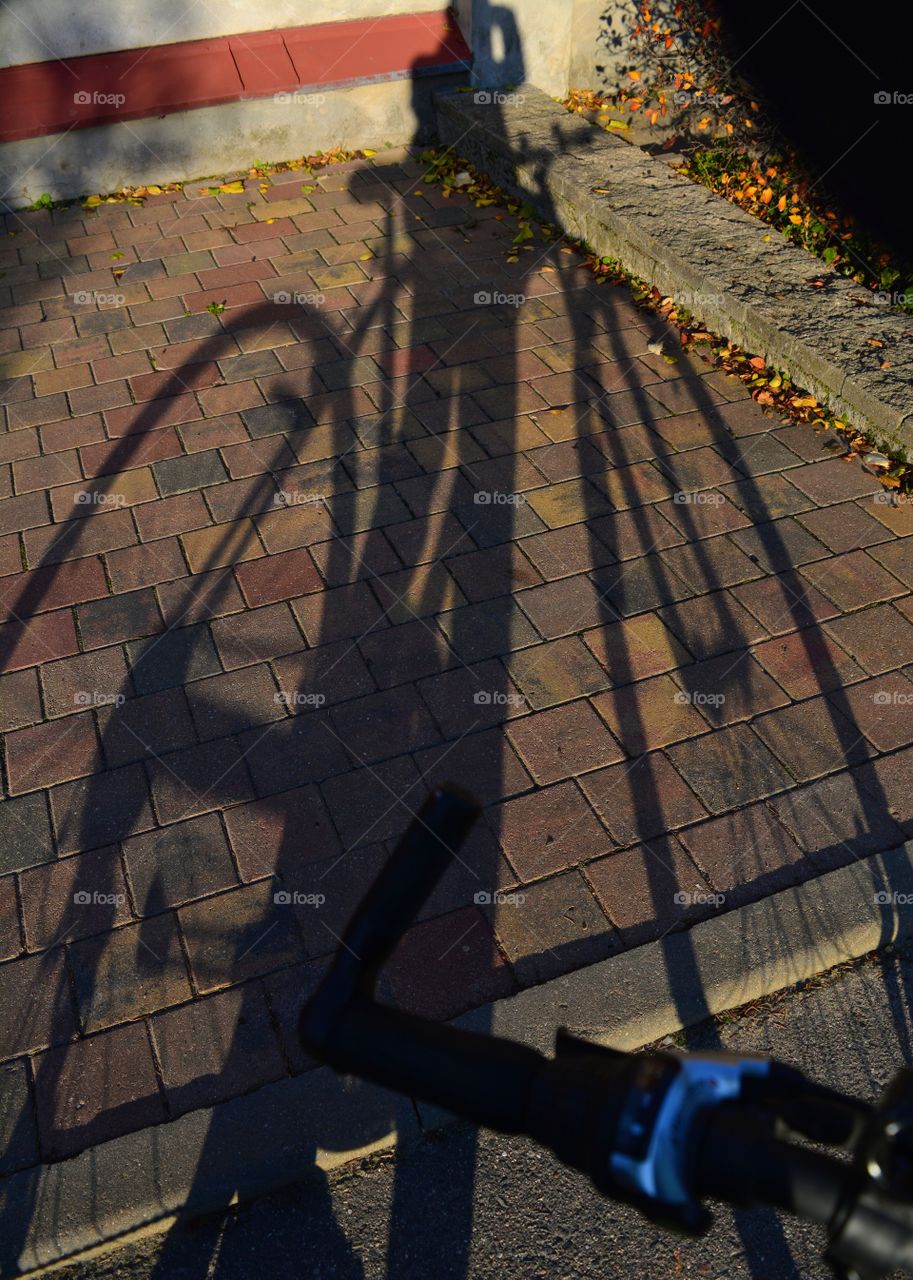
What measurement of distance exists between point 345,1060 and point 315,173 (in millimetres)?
8183

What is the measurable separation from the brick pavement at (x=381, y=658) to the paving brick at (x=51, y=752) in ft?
0.05

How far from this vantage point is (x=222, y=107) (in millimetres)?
7629

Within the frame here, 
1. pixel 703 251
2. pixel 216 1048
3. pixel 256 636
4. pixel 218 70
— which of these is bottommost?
pixel 216 1048

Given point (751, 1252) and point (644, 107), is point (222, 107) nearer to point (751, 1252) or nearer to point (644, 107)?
point (644, 107)

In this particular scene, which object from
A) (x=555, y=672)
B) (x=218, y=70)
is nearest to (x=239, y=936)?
(x=555, y=672)

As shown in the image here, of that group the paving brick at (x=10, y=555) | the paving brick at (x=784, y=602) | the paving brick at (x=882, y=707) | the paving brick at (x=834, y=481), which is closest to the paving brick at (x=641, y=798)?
the paving brick at (x=882, y=707)

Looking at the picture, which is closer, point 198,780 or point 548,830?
point 548,830

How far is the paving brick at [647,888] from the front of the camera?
3.17 metres

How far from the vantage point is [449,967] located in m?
3.07

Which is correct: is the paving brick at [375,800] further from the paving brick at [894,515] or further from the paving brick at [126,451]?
the paving brick at [894,515]

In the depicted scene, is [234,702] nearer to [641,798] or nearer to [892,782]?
[641,798]

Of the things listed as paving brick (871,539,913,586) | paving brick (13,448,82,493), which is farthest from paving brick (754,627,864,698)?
paving brick (13,448,82,493)

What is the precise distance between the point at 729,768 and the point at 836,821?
1.29 feet

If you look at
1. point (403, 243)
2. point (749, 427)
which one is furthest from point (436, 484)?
point (403, 243)
